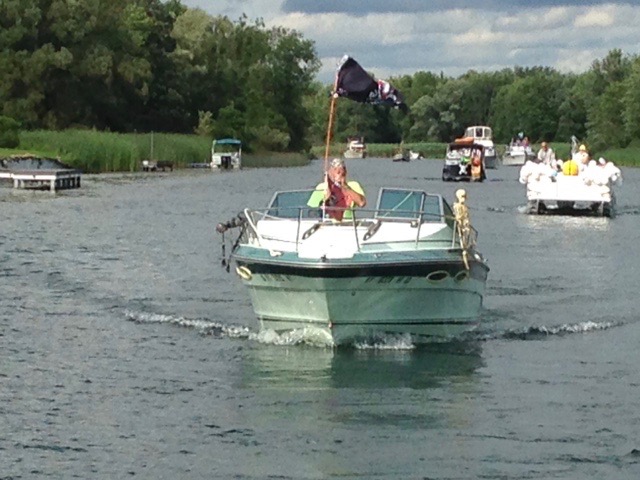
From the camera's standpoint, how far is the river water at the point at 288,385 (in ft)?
49.8

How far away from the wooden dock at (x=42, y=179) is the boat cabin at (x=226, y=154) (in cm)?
4213

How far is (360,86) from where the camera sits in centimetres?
2233

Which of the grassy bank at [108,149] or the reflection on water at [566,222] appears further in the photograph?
the grassy bank at [108,149]

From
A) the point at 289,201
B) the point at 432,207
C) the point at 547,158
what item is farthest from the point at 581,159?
the point at 432,207

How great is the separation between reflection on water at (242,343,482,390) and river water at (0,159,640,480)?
0.04 meters

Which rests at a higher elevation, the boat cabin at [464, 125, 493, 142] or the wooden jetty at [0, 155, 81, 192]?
the boat cabin at [464, 125, 493, 142]

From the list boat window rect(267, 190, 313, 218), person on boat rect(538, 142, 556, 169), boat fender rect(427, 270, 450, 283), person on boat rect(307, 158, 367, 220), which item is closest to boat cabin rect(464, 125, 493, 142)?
person on boat rect(538, 142, 556, 169)

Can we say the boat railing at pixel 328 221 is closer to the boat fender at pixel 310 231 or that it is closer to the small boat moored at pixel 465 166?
the boat fender at pixel 310 231

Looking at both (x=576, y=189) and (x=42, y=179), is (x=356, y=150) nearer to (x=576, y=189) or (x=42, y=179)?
(x=42, y=179)

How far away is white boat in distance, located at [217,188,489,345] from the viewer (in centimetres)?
2014

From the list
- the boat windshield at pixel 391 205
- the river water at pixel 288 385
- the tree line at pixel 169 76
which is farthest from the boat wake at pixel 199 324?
the tree line at pixel 169 76

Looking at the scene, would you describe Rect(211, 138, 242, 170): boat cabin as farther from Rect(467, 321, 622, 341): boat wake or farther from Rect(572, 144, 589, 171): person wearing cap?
Rect(467, 321, 622, 341): boat wake

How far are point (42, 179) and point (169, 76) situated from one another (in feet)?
213

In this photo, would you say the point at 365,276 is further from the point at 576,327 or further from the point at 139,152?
the point at 139,152
